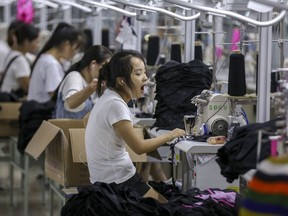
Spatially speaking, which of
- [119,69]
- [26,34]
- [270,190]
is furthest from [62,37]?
[270,190]

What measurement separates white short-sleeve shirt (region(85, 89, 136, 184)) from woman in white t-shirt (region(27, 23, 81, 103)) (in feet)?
8.42

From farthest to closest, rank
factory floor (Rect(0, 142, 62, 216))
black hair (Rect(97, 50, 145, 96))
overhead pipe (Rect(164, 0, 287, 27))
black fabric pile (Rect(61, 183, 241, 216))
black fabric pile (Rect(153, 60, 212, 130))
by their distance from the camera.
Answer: factory floor (Rect(0, 142, 62, 216)), black fabric pile (Rect(153, 60, 212, 130)), black hair (Rect(97, 50, 145, 96)), black fabric pile (Rect(61, 183, 241, 216)), overhead pipe (Rect(164, 0, 287, 27))

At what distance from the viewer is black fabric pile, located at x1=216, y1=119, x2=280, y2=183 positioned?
352 centimetres

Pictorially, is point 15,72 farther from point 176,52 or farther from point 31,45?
point 176,52

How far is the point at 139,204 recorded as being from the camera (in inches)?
166

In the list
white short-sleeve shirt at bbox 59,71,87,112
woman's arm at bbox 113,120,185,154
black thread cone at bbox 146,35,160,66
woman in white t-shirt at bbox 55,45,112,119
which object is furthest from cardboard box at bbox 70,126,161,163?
black thread cone at bbox 146,35,160,66

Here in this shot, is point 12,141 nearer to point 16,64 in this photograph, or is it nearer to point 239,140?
point 16,64

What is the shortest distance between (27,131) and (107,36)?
211 centimetres

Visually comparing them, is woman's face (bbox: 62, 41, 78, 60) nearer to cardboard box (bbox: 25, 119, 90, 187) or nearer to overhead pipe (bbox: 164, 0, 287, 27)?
cardboard box (bbox: 25, 119, 90, 187)

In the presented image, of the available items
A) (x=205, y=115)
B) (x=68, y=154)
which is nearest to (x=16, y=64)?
(x=68, y=154)

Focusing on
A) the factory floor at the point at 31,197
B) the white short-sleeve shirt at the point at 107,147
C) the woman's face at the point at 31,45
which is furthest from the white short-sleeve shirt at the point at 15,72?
the white short-sleeve shirt at the point at 107,147

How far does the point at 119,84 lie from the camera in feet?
→ 16.2

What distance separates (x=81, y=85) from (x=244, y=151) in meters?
2.89

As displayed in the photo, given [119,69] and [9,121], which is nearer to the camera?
[119,69]
